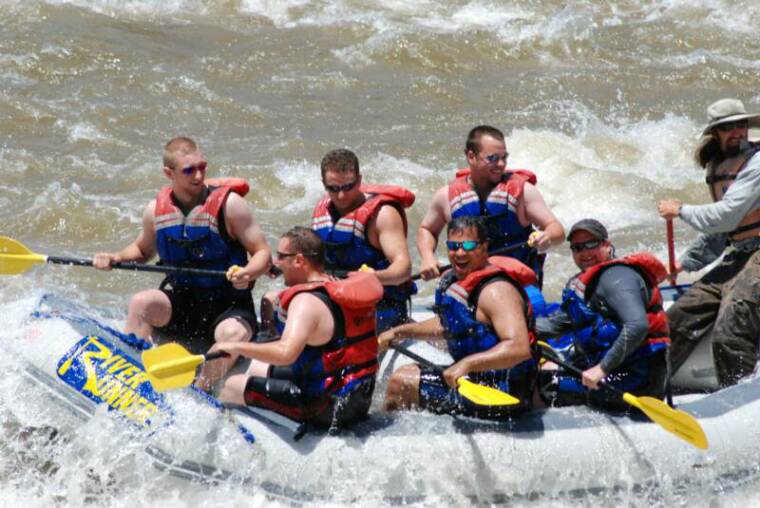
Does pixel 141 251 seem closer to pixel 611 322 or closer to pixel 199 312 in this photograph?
pixel 199 312

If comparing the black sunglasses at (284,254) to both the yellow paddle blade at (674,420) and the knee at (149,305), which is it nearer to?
the knee at (149,305)

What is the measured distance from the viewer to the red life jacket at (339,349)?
4.46 meters

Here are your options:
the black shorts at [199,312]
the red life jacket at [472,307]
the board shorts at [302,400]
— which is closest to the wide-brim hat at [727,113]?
the red life jacket at [472,307]

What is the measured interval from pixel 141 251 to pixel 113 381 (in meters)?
0.88

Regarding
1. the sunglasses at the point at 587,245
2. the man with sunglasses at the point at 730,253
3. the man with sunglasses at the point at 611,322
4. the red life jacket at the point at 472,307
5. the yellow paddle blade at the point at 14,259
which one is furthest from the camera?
the yellow paddle blade at the point at 14,259

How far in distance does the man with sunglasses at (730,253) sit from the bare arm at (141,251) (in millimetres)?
2285

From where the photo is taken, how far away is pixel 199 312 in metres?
5.36

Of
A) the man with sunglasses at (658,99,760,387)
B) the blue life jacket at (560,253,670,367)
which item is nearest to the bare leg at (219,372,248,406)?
the blue life jacket at (560,253,670,367)

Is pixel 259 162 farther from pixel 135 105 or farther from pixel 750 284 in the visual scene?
pixel 750 284

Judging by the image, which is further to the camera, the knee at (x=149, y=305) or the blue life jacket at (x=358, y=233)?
the blue life jacket at (x=358, y=233)

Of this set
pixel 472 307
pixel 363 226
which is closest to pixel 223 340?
pixel 363 226

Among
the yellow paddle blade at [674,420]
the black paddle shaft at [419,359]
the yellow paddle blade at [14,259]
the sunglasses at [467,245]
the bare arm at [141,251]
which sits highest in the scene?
the sunglasses at [467,245]

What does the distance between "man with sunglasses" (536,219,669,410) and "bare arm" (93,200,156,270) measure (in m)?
1.87

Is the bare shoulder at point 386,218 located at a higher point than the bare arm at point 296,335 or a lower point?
higher
